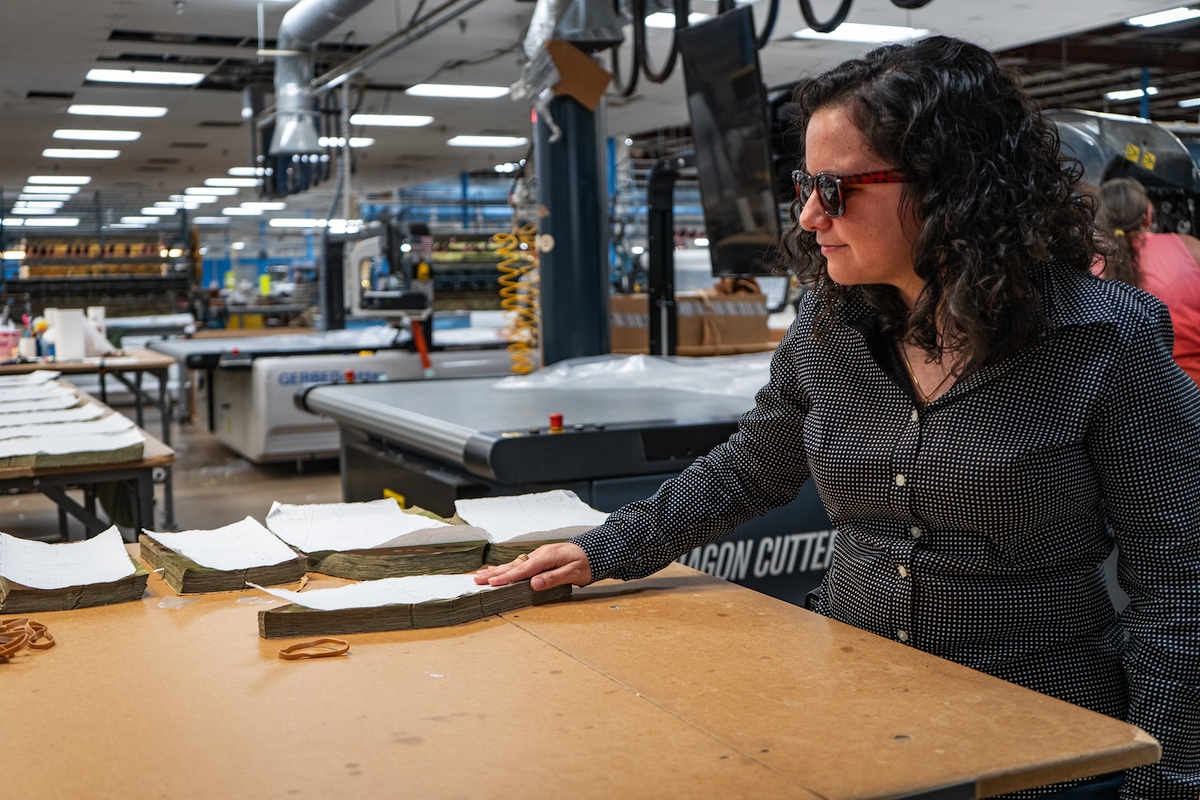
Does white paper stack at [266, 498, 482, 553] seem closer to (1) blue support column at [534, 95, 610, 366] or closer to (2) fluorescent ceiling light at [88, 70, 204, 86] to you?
(1) blue support column at [534, 95, 610, 366]

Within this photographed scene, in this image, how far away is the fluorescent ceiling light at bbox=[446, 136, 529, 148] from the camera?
560 inches

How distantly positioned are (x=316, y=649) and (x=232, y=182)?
18.8 m

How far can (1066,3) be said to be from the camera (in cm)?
836

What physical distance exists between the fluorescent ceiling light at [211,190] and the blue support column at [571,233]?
16673 mm

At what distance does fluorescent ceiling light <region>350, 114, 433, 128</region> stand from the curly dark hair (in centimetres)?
1144

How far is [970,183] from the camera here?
1.34 metres

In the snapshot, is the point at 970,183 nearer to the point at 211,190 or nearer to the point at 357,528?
the point at 357,528

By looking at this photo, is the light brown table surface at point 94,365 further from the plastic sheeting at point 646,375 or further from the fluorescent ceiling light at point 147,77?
the fluorescent ceiling light at point 147,77

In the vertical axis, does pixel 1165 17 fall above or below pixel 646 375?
above

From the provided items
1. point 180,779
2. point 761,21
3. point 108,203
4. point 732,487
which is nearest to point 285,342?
point 761,21

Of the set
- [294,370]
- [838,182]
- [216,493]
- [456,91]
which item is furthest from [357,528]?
[456,91]

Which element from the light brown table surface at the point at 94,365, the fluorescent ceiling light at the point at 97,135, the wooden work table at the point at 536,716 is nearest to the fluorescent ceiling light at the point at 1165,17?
the light brown table surface at the point at 94,365

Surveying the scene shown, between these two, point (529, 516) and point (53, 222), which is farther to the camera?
point (53, 222)

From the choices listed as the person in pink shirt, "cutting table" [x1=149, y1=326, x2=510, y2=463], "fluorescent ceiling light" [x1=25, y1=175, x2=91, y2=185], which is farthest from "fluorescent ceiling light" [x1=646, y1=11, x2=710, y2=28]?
"fluorescent ceiling light" [x1=25, y1=175, x2=91, y2=185]
